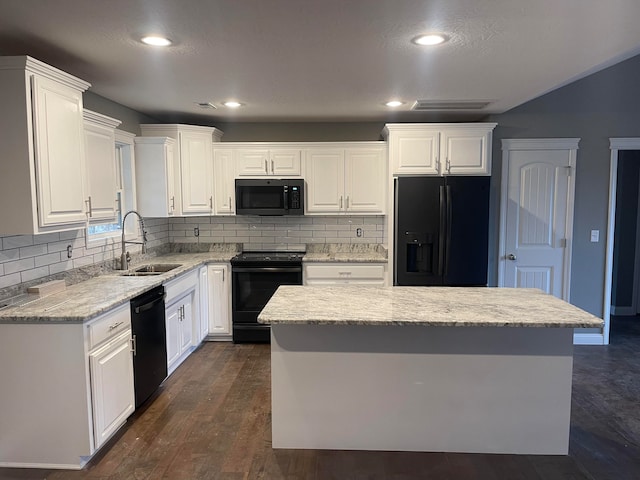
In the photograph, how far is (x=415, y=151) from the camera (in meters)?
4.20

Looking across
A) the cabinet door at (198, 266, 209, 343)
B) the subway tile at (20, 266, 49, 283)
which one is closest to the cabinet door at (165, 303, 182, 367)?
the cabinet door at (198, 266, 209, 343)

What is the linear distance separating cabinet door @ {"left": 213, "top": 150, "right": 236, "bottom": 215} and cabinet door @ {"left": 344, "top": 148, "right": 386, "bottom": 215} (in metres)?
1.22

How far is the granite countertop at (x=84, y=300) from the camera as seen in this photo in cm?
229

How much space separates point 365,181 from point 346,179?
0.67ft

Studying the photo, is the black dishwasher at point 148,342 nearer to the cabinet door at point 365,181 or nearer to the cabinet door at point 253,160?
the cabinet door at point 253,160

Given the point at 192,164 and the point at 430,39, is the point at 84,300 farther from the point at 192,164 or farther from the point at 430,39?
the point at 430,39

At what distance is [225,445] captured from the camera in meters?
2.62

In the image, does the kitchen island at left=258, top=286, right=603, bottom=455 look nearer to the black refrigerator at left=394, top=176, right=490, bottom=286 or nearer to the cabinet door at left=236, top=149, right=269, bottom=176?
the black refrigerator at left=394, top=176, right=490, bottom=286

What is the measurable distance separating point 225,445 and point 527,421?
5.82 ft

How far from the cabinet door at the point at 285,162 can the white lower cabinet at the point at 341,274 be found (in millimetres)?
1011

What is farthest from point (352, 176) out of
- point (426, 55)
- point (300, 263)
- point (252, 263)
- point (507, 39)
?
point (507, 39)

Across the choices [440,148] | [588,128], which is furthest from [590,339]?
[440,148]

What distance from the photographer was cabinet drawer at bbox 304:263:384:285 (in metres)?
4.43

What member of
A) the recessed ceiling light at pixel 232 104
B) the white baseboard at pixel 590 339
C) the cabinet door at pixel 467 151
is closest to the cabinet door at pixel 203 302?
the recessed ceiling light at pixel 232 104
